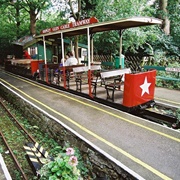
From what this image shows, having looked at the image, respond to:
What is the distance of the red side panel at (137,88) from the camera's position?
18.6 ft

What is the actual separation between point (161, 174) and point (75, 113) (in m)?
3.43

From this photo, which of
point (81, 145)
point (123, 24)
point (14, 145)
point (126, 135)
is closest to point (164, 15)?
point (123, 24)

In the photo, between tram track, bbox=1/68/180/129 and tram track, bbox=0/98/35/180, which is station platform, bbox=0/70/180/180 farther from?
tram track, bbox=0/98/35/180

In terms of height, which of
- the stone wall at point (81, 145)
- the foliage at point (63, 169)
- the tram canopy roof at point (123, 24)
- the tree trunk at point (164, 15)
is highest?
the tree trunk at point (164, 15)

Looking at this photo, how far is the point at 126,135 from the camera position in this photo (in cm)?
466

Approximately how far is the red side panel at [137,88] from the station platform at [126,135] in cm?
49

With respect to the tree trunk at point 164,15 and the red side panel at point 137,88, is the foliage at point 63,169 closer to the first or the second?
the red side panel at point 137,88

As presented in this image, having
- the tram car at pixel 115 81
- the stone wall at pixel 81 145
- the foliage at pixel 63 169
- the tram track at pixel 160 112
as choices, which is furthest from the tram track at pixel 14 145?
the tram track at pixel 160 112

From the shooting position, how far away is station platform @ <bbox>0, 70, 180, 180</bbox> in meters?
3.52

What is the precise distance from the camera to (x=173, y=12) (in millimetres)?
14414

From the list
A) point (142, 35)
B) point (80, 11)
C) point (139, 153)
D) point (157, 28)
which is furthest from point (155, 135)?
point (157, 28)

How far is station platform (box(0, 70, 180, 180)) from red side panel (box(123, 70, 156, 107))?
49 centimetres

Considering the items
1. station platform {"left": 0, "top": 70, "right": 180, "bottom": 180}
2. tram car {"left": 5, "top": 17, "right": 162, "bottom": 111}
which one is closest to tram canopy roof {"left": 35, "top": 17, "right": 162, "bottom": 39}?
tram car {"left": 5, "top": 17, "right": 162, "bottom": 111}

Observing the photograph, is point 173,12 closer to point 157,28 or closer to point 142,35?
point 157,28
